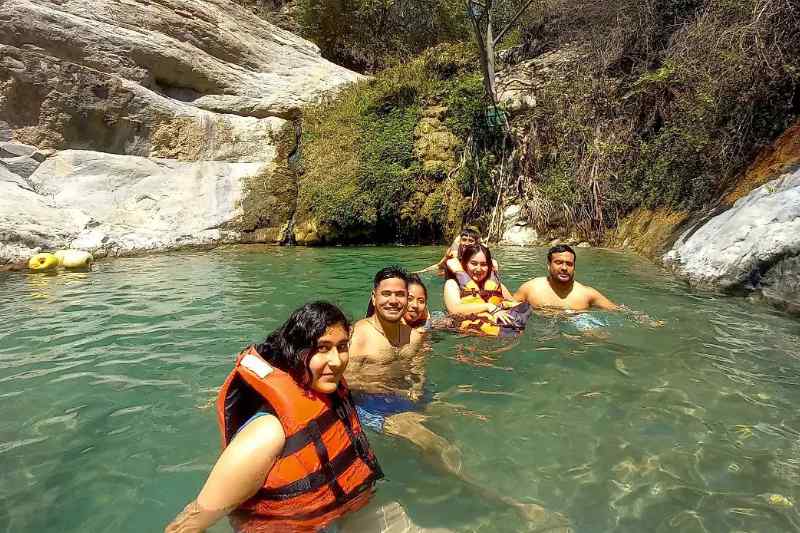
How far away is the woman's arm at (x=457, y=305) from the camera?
502 cm

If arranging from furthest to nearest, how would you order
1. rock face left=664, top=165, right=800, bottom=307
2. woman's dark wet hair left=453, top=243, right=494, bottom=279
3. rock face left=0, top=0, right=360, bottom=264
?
rock face left=0, top=0, right=360, bottom=264 < woman's dark wet hair left=453, top=243, right=494, bottom=279 < rock face left=664, top=165, right=800, bottom=307

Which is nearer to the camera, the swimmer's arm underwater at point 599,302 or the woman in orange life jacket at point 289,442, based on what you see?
the woman in orange life jacket at point 289,442

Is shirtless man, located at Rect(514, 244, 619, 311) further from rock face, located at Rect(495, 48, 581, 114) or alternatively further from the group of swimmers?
rock face, located at Rect(495, 48, 581, 114)

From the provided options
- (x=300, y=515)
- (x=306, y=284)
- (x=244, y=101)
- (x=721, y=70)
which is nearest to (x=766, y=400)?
(x=300, y=515)

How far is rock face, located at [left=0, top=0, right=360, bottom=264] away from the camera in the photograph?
12922 mm

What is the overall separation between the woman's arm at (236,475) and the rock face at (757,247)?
17.7 feet

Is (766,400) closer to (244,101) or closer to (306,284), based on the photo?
(306,284)

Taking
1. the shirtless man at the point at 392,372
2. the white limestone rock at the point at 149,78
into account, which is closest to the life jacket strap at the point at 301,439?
the shirtless man at the point at 392,372

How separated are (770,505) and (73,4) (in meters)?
18.6

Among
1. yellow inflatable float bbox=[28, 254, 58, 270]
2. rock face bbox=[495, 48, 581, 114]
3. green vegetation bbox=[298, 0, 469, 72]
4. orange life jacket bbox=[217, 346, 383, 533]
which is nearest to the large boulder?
yellow inflatable float bbox=[28, 254, 58, 270]

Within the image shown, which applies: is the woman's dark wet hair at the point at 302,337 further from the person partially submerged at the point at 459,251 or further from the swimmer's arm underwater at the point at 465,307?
the person partially submerged at the point at 459,251

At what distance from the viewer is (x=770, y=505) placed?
2.17m

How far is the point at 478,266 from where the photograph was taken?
541 centimetres

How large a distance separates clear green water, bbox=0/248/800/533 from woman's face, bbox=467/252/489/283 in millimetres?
755
